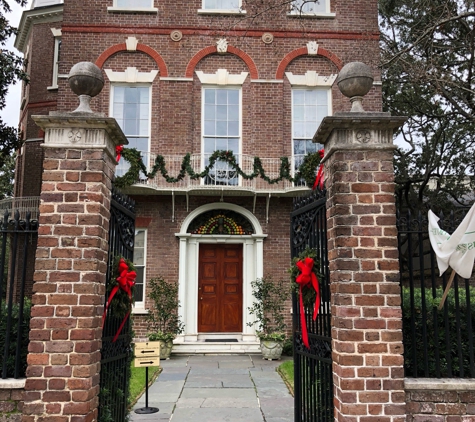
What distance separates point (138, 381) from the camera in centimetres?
823

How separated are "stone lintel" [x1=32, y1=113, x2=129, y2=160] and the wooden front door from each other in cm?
891

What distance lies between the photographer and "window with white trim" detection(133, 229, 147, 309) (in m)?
12.1

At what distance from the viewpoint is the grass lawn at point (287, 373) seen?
812 centimetres

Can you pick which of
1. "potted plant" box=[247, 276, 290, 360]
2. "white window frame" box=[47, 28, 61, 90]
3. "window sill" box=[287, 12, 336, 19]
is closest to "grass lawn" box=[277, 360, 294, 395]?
"potted plant" box=[247, 276, 290, 360]

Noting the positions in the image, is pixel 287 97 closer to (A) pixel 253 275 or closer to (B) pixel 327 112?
(B) pixel 327 112

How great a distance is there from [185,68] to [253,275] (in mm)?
5907

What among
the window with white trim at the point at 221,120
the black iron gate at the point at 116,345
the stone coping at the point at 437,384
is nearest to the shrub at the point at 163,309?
the window with white trim at the point at 221,120

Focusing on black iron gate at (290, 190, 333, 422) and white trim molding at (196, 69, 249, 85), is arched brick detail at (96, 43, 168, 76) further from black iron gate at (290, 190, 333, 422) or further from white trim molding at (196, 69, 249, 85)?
black iron gate at (290, 190, 333, 422)

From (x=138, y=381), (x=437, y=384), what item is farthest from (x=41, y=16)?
(x=437, y=384)

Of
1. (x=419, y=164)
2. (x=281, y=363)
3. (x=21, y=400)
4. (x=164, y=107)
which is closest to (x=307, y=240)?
(x=21, y=400)

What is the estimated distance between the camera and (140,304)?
1219cm

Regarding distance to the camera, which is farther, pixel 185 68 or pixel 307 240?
pixel 185 68

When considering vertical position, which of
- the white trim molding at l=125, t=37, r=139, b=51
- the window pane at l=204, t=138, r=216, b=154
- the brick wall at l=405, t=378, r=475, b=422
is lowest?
the brick wall at l=405, t=378, r=475, b=422

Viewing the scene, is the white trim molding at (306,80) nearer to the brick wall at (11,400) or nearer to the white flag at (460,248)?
the white flag at (460,248)
